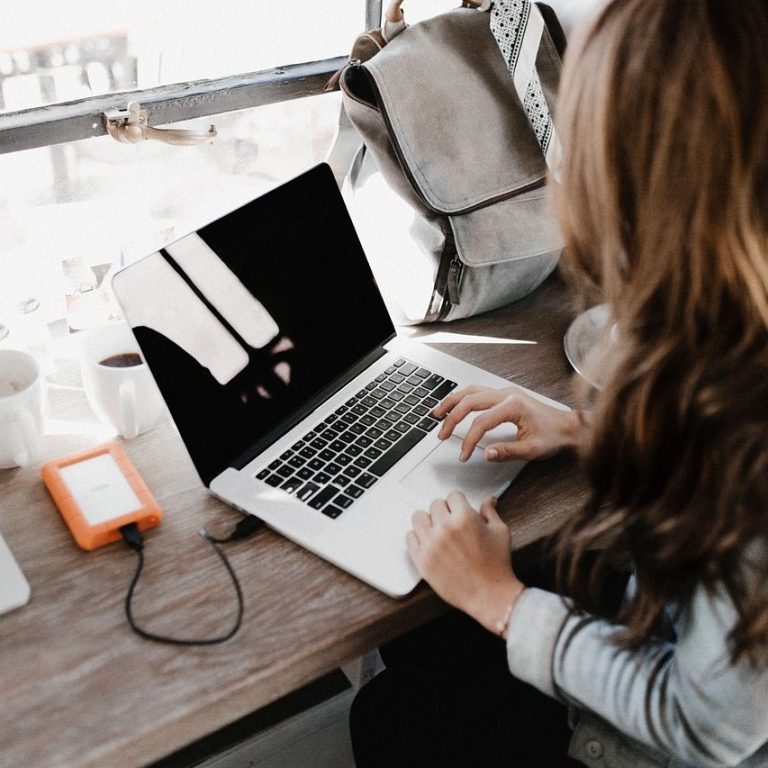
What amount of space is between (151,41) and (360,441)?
2.14ft

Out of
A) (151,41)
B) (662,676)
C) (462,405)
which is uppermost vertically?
(151,41)

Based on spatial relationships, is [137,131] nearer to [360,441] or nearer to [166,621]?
[360,441]

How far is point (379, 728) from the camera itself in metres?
0.89

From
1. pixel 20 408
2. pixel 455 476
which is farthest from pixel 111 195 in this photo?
pixel 455 476

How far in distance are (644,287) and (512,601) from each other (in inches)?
12.2

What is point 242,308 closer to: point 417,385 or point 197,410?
point 197,410

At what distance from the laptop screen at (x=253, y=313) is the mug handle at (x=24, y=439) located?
159 millimetres

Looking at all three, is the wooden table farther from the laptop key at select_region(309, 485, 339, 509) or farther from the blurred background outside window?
the blurred background outside window

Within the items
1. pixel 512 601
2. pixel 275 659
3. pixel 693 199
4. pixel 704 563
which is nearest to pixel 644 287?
pixel 693 199

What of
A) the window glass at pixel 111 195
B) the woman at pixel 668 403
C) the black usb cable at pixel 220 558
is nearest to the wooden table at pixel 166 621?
the black usb cable at pixel 220 558

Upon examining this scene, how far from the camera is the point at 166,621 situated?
28.1 inches

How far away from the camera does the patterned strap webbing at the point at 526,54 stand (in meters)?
1.12

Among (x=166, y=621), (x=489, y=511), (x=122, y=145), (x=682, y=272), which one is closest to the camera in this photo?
(x=682, y=272)

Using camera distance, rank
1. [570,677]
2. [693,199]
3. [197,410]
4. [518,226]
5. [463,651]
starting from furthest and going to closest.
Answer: [518,226], [463,651], [197,410], [570,677], [693,199]
